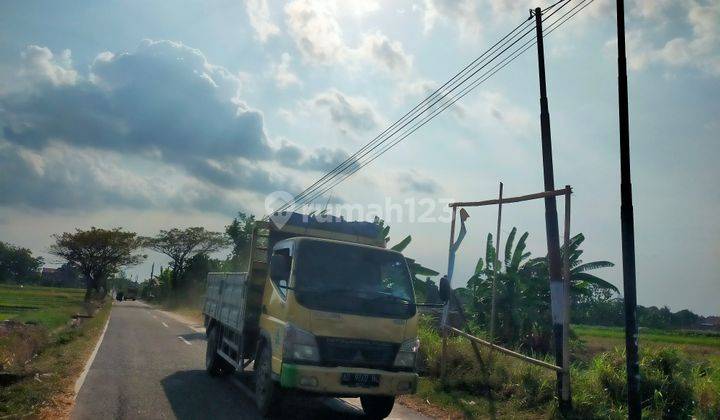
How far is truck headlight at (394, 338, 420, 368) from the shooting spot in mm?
7555

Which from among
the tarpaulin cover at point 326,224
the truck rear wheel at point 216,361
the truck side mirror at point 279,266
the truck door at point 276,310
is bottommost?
the truck rear wheel at point 216,361

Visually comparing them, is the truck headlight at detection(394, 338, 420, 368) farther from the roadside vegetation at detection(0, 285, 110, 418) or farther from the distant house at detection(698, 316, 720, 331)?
the distant house at detection(698, 316, 720, 331)

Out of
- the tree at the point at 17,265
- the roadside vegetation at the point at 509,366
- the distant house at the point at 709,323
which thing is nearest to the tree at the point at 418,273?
the roadside vegetation at the point at 509,366

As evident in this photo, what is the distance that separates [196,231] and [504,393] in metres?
59.3

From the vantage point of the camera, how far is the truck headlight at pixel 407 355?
7.55 metres

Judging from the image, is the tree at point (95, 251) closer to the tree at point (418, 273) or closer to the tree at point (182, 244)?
the tree at point (182, 244)

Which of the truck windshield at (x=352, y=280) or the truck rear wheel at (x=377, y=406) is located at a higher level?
the truck windshield at (x=352, y=280)

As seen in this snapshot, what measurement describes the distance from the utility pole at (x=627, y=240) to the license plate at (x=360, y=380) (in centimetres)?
364

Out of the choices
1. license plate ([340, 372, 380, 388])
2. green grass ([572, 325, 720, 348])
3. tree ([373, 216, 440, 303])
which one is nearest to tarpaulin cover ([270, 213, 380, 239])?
license plate ([340, 372, 380, 388])

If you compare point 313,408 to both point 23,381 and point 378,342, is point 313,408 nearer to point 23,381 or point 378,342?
point 378,342

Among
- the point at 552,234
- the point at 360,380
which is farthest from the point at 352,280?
the point at 552,234

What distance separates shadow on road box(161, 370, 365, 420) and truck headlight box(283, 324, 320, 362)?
1.25 m

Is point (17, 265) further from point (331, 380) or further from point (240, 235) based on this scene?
point (331, 380)

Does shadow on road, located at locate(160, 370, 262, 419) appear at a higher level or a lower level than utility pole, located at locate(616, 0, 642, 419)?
lower
